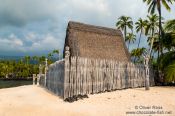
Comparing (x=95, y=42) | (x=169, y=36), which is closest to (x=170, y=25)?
(x=169, y=36)

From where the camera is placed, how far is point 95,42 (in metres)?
23.2

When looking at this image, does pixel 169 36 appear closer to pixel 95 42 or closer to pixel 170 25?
pixel 170 25

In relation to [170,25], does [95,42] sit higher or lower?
lower

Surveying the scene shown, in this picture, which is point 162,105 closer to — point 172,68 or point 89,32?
point 172,68

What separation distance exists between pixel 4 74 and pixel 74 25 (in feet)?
248

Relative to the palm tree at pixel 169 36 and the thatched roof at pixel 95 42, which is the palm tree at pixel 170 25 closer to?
the palm tree at pixel 169 36

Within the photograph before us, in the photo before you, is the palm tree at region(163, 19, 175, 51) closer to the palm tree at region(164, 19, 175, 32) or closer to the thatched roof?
the palm tree at region(164, 19, 175, 32)

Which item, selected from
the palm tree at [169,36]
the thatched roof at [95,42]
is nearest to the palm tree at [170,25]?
the palm tree at [169,36]

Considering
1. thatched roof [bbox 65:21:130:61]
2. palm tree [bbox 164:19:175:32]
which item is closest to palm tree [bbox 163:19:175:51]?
palm tree [bbox 164:19:175:32]

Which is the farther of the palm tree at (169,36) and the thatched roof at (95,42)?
the thatched roof at (95,42)

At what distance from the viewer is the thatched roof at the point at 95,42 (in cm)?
2139

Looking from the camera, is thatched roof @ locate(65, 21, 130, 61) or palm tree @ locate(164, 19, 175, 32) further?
thatched roof @ locate(65, 21, 130, 61)

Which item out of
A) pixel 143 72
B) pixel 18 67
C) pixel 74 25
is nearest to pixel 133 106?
pixel 143 72

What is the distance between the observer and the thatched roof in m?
Result: 21.4
